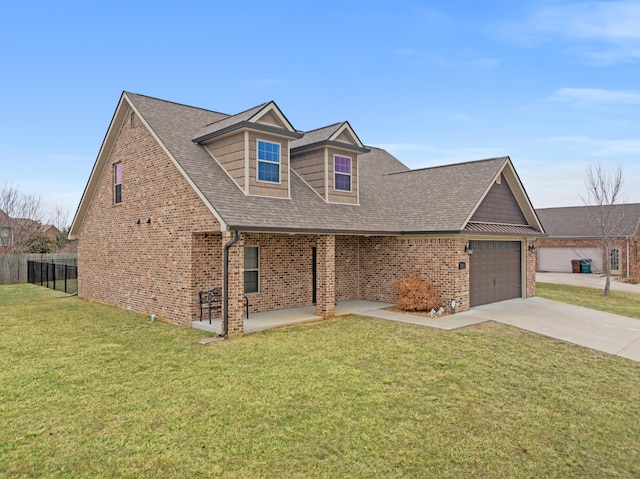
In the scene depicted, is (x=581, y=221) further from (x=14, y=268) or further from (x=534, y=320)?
(x=14, y=268)

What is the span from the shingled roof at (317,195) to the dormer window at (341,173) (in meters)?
0.80

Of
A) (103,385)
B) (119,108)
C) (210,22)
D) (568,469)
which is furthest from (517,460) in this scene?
(210,22)

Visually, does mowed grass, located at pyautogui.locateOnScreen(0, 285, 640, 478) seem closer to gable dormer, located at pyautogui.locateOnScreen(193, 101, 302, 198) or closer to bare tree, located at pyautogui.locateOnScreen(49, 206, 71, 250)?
gable dormer, located at pyautogui.locateOnScreen(193, 101, 302, 198)

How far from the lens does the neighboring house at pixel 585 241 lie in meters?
31.2

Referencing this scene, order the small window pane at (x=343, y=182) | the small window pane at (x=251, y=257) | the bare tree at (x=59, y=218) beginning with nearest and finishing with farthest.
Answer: the small window pane at (x=251, y=257)
the small window pane at (x=343, y=182)
the bare tree at (x=59, y=218)

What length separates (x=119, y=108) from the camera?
1478cm

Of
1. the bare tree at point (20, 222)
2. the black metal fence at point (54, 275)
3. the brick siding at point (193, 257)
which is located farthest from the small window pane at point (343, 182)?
the bare tree at point (20, 222)

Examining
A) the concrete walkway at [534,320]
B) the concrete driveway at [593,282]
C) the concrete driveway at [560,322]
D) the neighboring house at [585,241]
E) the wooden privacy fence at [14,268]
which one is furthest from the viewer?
the neighboring house at [585,241]

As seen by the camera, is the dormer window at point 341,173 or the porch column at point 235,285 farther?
the dormer window at point 341,173

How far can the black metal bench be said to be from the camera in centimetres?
1169

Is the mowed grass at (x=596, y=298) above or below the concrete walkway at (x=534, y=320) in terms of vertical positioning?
below

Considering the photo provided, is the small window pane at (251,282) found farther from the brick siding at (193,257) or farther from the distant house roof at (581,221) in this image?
the distant house roof at (581,221)

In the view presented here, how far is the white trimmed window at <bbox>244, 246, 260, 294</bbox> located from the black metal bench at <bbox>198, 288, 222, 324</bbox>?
1258 millimetres

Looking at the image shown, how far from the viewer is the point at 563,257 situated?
35031 mm
